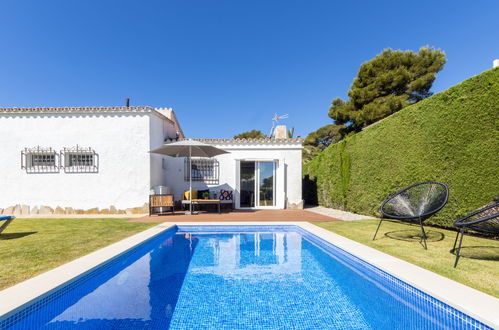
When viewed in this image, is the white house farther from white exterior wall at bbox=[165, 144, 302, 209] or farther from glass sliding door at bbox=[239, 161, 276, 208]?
glass sliding door at bbox=[239, 161, 276, 208]

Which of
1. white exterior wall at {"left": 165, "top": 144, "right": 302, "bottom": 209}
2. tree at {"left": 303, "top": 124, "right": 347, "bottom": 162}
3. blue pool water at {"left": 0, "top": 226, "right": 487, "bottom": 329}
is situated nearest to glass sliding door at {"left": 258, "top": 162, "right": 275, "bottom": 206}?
white exterior wall at {"left": 165, "top": 144, "right": 302, "bottom": 209}

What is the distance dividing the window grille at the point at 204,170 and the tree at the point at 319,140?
61.5 ft

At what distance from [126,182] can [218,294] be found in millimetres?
9140

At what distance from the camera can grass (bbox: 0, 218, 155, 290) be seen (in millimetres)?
3250

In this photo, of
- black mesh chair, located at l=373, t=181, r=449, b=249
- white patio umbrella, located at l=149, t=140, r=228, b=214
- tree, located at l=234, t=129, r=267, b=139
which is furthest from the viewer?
tree, located at l=234, t=129, r=267, b=139

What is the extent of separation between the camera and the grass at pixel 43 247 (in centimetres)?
325

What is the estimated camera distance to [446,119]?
19.3ft

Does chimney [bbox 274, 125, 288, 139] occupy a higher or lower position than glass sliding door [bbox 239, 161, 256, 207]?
higher

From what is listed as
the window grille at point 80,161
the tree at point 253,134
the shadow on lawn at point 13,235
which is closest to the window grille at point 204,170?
the window grille at point 80,161

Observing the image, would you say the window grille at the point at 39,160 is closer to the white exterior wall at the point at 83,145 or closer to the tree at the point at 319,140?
the white exterior wall at the point at 83,145

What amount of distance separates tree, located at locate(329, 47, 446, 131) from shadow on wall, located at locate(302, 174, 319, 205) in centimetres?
784

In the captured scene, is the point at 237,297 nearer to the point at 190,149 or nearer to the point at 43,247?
the point at 43,247

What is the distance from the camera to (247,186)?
1246cm

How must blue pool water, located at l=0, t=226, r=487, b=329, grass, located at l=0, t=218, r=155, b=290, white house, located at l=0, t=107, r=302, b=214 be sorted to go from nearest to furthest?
blue pool water, located at l=0, t=226, r=487, b=329, grass, located at l=0, t=218, r=155, b=290, white house, located at l=0, t=107, r=302, b=214
